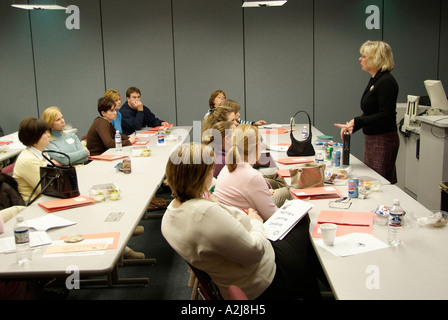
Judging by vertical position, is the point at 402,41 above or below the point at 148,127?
above

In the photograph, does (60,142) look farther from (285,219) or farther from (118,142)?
(285,219)

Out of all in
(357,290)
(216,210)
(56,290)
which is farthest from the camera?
(56,290)

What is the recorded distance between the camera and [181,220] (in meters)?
2.09

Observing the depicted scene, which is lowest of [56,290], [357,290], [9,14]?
[56,290]

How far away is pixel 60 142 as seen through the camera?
15.9ft

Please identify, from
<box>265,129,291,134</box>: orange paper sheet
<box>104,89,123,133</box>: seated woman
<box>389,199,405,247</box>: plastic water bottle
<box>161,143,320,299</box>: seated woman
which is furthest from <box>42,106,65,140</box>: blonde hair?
<box>389,199,405,247</box>: plastic water bottle

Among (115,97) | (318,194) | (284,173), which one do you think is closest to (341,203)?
(318,194)

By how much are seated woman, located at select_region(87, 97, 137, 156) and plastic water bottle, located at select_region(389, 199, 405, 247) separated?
350 cm

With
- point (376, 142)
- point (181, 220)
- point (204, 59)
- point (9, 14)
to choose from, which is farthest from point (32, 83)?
point (181, 220)

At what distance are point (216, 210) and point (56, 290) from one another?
73.9 inches

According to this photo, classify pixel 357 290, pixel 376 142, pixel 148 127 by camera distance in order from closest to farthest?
pixel 357 290
pixel 376 142
pixel 148 127

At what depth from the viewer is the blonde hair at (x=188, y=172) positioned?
7.04 feet

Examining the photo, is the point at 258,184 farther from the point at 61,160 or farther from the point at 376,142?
the point at 61,160

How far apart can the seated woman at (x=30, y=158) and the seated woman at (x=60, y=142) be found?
819 mm
